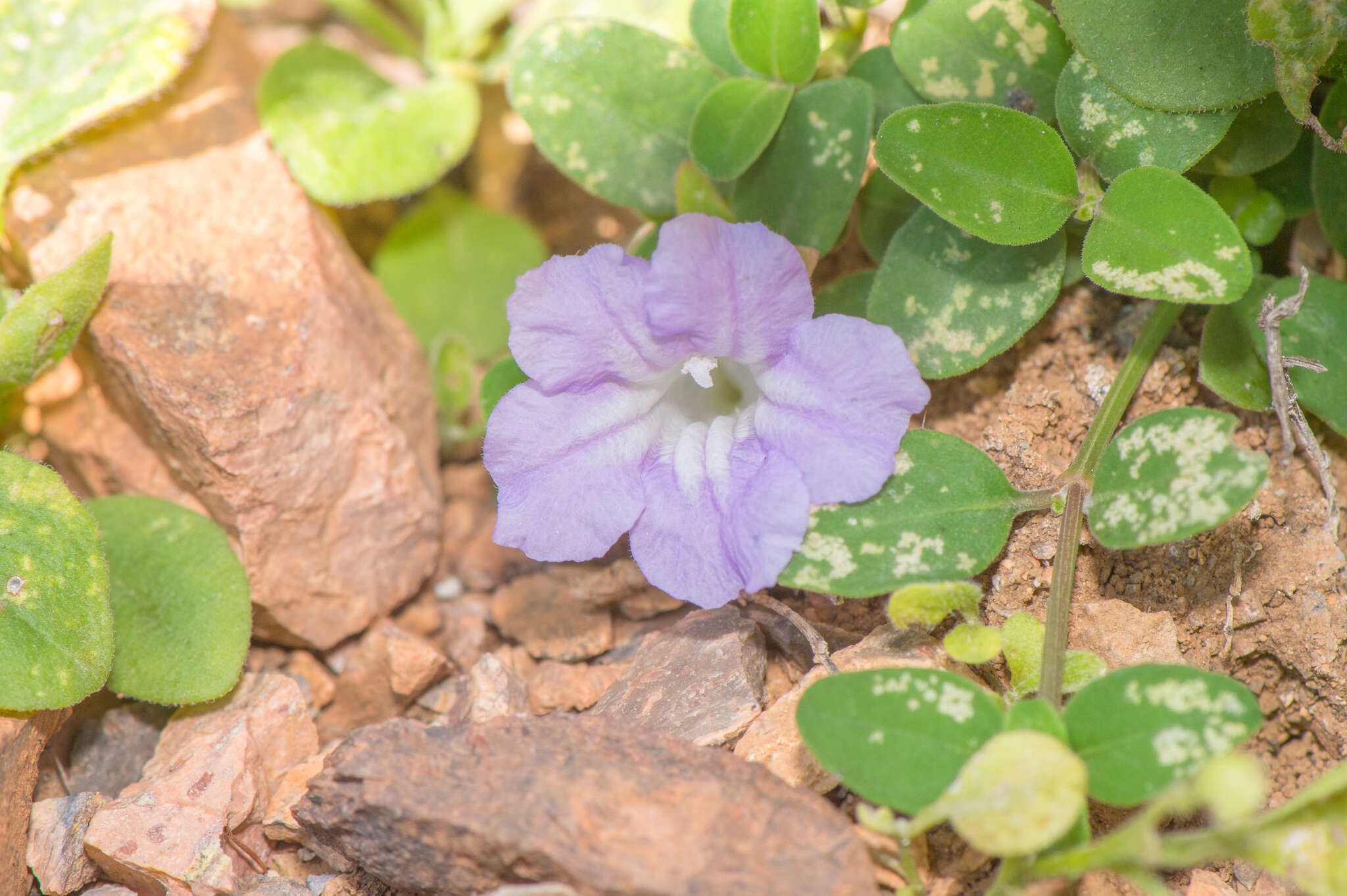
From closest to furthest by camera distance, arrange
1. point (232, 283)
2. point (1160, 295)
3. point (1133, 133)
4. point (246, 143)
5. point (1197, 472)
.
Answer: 1. point (1197, 472)
2. point (1160, 295)
3. point (1133, 133)
4. point (232, 283)
5. point (246, 143)

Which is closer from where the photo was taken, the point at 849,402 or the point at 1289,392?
the point at 849,402

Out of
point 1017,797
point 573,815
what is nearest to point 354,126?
point 573,815

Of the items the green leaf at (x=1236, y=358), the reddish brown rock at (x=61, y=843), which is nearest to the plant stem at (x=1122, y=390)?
the green leaf at (x=1236, y=358)

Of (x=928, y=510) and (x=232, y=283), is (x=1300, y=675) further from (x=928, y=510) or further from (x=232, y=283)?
(x=232, y=283)

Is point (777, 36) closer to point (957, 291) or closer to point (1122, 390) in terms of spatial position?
point (957, 291)

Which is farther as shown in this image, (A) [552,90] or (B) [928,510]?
(A) [552,90]

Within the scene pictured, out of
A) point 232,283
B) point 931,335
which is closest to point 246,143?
point 232,283
